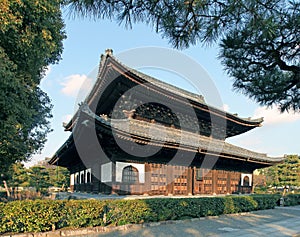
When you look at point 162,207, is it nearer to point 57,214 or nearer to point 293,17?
point 57,214

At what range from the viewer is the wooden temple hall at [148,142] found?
11.7 meters

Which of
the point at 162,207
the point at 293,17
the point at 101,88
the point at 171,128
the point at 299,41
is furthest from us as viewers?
the point at 171,128

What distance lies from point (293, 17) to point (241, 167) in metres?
14.6

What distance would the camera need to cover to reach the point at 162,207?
31.6 ft

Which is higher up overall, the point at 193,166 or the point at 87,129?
the point at 87,129

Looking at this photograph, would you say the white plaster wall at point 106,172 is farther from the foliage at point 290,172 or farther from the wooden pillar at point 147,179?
the foliage at point 290,172

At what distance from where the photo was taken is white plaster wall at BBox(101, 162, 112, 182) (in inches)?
468

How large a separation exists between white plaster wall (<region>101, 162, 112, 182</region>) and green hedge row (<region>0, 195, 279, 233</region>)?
2.97 m

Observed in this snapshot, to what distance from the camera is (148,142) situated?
11273 mm

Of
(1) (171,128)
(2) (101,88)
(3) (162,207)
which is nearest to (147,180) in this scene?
(3) (162,207)

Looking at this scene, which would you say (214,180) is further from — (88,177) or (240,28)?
(240,28)

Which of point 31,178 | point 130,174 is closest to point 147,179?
point 130,174

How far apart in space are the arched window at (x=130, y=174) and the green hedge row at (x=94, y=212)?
2574 millimetres

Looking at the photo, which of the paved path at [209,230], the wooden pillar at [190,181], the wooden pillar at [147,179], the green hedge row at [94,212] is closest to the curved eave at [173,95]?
the wooden pillar at [190,181]
